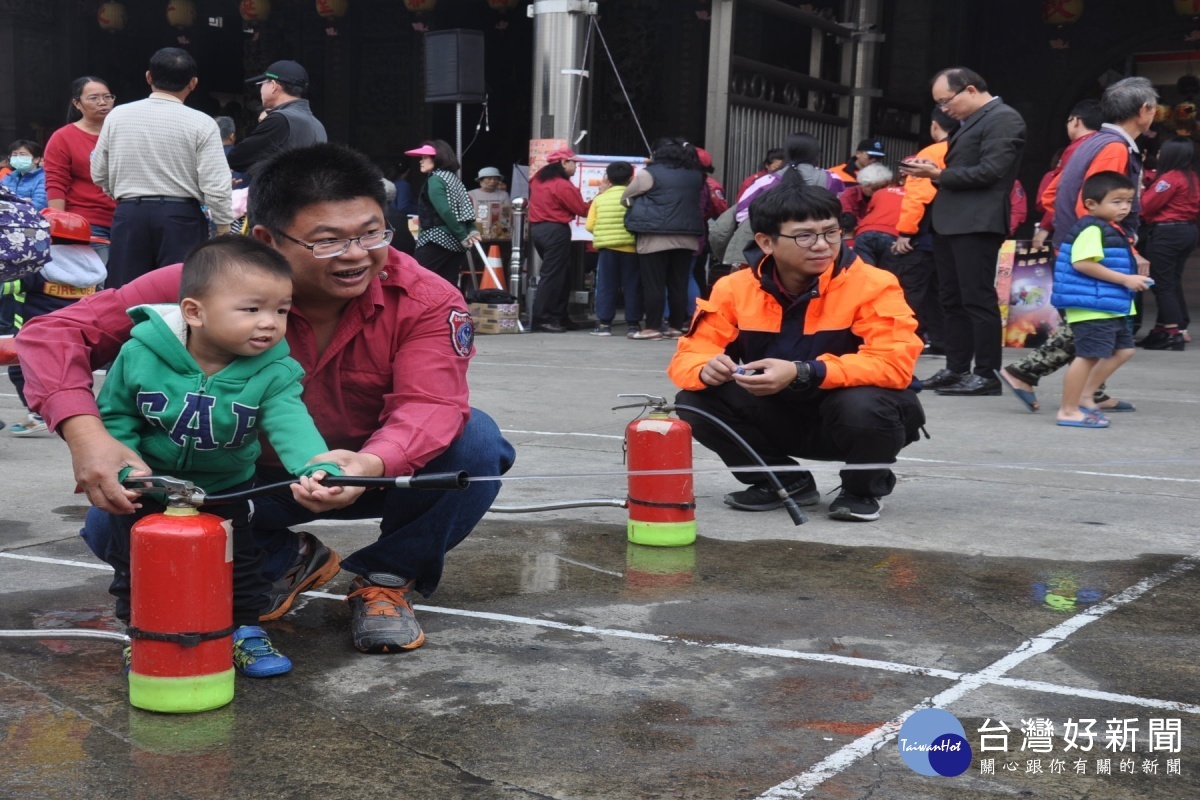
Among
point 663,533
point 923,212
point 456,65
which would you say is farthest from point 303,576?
point 456,65

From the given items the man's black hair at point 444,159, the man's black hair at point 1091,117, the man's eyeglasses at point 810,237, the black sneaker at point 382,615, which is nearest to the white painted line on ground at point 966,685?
the black sneaker at point 382,615

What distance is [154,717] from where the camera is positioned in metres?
2.66

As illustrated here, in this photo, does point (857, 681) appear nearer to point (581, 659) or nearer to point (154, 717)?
point (581, 659)

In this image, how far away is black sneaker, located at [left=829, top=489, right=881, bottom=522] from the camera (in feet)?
14.9

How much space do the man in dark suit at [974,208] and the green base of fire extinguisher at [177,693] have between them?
5679 millimetres

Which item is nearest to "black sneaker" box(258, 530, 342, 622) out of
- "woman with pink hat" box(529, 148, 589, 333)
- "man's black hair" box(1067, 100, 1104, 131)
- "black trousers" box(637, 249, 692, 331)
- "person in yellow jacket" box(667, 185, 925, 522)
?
"person in yellow jacket" box(667, 185, 925, 522)

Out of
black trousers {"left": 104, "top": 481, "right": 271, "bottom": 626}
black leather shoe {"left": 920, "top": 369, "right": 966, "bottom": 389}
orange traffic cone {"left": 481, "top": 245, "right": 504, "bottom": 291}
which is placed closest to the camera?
black trousers {"left": 104, "top": 481, "right": 271, "bottom": 626}

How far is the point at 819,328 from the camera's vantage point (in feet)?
14.7

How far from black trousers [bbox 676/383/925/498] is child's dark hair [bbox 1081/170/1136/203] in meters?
2.44

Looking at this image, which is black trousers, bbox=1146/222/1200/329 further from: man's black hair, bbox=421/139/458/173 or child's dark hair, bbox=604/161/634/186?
man's black hair, bbox=421/139/458/173

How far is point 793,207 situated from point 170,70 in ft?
12.4

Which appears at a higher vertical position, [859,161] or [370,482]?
[859,161]

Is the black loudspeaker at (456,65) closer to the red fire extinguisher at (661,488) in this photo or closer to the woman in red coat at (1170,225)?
the woman in red coat at (1170,225)

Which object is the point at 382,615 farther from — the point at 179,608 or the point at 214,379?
the point at 214,379
